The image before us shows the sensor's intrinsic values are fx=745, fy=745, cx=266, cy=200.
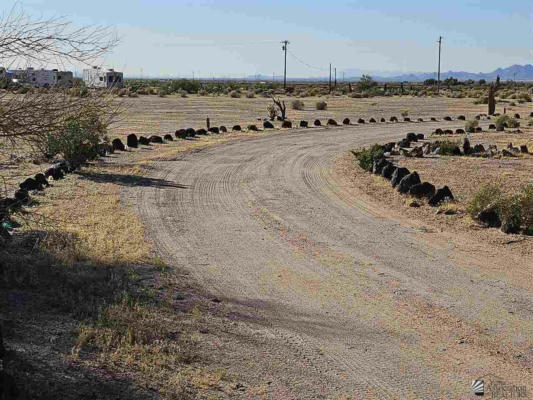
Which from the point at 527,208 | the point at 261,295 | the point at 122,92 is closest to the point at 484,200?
the point at 527,208

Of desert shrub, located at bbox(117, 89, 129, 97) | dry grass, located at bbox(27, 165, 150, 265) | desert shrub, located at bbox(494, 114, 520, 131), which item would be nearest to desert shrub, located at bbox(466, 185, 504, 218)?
dry grass, located at bbox(27, 165, 150, 265)

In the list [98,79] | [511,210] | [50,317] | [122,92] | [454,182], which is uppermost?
[98,79]

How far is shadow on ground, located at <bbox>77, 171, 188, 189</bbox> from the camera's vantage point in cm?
2106

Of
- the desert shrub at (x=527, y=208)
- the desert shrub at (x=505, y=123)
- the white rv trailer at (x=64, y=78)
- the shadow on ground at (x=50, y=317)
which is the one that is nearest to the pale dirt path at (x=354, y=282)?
the desert shrub at (x=527, y=208)

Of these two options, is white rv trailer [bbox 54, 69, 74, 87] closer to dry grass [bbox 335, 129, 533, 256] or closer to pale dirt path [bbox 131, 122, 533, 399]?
pale dirt path [bbox 131, 122, 533, 399]

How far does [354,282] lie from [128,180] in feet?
37.9

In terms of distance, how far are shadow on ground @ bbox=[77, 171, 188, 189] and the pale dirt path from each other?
50 centimetres

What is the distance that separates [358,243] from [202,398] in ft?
25.1

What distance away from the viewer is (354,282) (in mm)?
11594

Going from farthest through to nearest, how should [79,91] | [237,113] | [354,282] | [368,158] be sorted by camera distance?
[237,113] → [368,158] → [354,282] → [79,91]

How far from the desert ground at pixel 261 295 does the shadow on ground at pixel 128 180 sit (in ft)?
0.54

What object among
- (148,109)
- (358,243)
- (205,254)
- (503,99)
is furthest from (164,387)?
(503,99)

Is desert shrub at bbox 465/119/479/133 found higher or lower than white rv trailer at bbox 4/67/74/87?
lower

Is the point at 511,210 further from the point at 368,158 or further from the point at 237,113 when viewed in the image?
the point at 237,113
